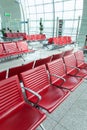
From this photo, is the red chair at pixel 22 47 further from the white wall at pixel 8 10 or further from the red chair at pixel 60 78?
the white wall at pixel 8 10

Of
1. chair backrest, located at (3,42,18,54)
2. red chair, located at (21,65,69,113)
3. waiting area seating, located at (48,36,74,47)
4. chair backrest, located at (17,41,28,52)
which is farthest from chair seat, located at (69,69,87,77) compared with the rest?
waiting area seating, located at (48,36,74,47)

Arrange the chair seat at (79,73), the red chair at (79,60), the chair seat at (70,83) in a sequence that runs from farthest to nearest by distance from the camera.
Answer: the red chair at (79,60)
the chair seat at (79,73)
the chair seat at (70,83)

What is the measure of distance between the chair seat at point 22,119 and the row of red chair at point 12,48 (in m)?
3.28

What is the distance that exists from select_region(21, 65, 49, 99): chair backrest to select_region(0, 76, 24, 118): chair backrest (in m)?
0.15

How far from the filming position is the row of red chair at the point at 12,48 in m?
4.67

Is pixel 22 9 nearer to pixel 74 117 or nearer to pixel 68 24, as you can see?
pixel 68 24

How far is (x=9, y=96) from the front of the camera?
1541 millimetres

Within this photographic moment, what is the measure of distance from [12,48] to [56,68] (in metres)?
3.10

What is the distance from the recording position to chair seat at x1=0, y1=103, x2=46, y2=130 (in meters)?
1.31

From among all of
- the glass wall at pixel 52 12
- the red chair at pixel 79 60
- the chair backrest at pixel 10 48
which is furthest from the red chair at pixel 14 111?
the glass wall at pixel 52 12

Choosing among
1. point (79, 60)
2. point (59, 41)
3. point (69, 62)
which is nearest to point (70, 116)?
point (69, 62)

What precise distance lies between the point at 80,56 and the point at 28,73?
6.92ft

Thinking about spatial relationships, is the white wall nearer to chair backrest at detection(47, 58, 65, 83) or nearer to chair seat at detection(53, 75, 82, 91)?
chair backrest at detection(47, 58, 65, 83)

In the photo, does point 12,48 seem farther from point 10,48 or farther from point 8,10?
point 8,10
